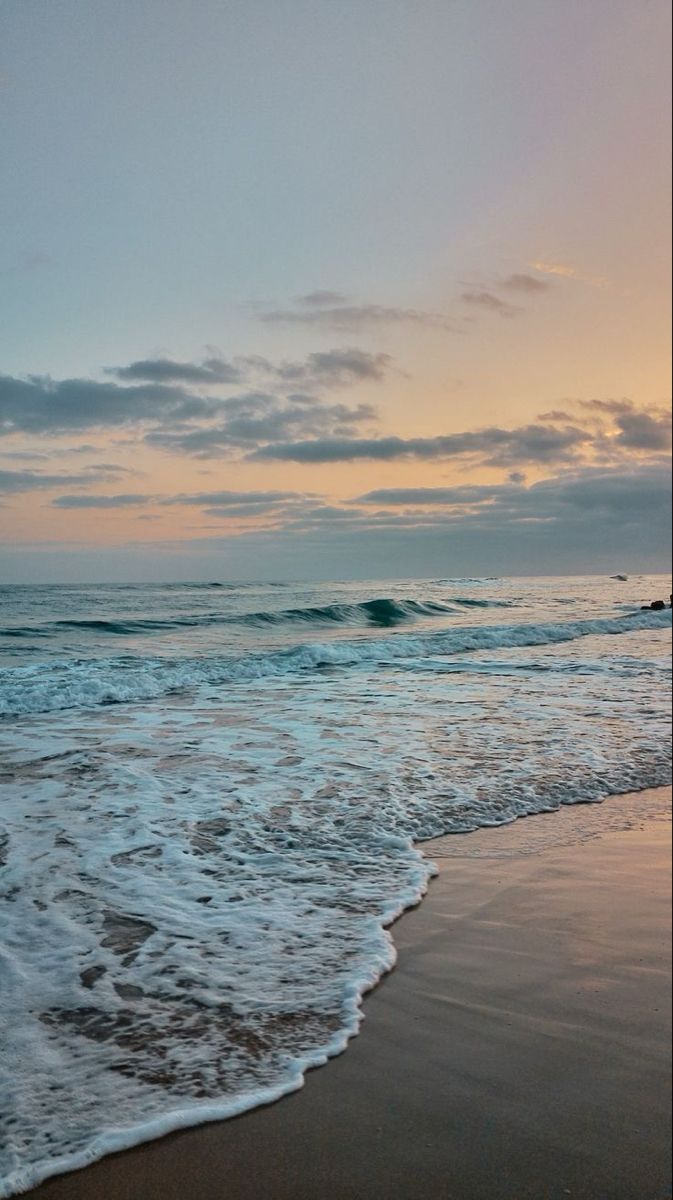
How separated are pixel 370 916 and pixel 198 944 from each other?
3.38 feet

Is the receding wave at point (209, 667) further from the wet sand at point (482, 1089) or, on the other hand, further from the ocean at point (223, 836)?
the wet sand at point (482, 1089)

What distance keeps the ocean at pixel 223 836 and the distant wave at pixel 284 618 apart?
537 centimetres

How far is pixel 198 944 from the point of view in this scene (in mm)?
4188

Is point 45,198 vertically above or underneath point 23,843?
above

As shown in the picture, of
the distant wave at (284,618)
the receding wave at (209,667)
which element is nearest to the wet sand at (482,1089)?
the receding wave at (209,667)

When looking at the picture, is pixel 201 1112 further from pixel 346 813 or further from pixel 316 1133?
pixel 346 813

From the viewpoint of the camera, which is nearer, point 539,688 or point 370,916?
point 370,916

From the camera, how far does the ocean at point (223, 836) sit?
10.1ft

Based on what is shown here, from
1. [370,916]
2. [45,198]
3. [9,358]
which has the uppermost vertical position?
[45,198]

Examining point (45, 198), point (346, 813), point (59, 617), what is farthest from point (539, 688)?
point (59, 617)

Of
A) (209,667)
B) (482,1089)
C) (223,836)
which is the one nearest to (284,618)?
(209,667)

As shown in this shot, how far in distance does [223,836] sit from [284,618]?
71.3 feet

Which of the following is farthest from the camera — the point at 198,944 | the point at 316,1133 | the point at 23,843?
the point at 23,843

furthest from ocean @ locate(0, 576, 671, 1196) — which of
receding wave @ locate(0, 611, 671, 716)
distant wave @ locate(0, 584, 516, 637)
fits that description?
distant wave @ locate(0, 584, 516, 637)
